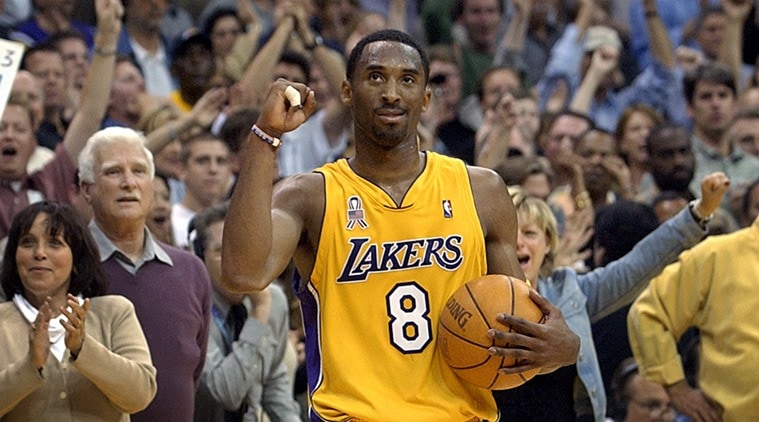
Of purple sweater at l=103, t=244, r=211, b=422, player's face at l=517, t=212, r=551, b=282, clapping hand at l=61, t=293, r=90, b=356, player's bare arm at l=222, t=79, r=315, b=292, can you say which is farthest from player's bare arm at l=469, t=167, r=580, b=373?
purple sweater at l=103, t=244, r=211, b=422

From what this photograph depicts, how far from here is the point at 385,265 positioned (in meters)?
5.24

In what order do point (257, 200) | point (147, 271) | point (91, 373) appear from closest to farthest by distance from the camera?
point (257, 200), point (91, 373), point (147, 271)

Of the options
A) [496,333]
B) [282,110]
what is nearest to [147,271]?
[282,110]

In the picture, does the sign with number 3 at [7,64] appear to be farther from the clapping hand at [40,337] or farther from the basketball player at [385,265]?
the basketball player at [385,265]

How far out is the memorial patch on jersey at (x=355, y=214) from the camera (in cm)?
528

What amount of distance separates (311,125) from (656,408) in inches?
148

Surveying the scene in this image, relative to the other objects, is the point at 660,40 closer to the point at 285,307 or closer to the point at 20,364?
the point at 285,307

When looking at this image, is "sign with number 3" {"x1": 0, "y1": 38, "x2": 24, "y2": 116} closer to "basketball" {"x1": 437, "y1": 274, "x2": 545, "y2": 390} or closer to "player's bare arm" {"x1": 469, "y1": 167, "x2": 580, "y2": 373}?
"player's bare arm" {"x1": 469, "y1": 167, "x2": 580, "y2": 373}

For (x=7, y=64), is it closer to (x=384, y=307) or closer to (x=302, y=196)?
(x=302, y=196)

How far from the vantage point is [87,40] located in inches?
472

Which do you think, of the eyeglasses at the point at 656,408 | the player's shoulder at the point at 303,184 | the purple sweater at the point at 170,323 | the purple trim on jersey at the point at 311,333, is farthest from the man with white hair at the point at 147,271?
the eyeglasses at the point at 656,408

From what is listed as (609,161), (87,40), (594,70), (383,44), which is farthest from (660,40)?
(383,44)

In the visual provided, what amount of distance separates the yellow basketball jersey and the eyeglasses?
371 cm

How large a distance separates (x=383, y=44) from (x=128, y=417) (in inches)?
90.0
